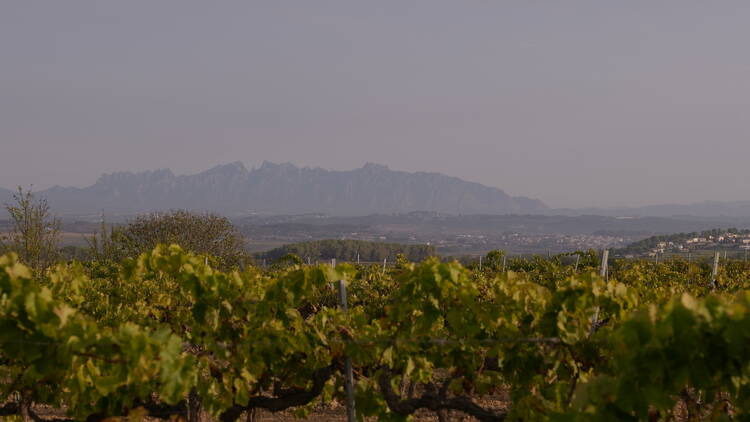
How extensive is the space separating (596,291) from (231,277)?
8.92 ft

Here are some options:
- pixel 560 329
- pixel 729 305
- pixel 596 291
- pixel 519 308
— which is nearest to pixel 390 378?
pixel 519 308

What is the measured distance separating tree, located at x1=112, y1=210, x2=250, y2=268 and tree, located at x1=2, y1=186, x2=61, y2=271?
9384 millimetres

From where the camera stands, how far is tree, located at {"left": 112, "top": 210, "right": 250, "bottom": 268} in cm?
3241

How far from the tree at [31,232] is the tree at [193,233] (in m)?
9.38

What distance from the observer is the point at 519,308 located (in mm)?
4172

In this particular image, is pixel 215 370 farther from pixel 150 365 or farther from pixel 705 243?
pixel 705 243

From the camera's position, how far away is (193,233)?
34781mm

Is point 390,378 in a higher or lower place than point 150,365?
lower

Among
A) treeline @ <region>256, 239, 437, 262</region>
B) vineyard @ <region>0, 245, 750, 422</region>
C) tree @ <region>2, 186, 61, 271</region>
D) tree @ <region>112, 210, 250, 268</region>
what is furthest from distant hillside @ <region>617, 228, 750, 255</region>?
vineyard @ <region>0, 245, 750, 422</region>

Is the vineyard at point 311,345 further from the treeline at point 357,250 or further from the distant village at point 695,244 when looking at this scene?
the distant village at point 695,244

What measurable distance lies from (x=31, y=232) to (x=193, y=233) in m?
15.0

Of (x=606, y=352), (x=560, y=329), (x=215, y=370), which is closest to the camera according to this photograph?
(x=560, y=329)

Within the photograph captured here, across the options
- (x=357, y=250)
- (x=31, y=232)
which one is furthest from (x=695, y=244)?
(x=31, y=232)

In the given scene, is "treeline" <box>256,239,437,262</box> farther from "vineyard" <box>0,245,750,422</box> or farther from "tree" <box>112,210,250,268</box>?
"vineyard" <box>0,245,750,422</box>
